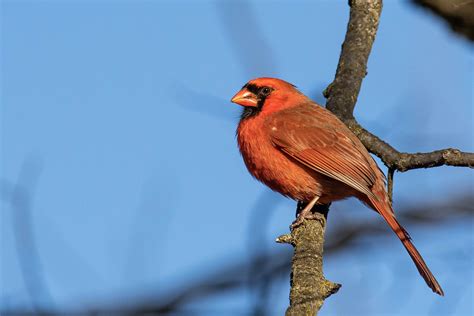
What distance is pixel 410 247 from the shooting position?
5934 mm

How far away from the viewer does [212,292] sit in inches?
284

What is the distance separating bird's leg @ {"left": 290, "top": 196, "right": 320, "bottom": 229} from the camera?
5500mm

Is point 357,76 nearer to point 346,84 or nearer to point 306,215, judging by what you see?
point 346,84

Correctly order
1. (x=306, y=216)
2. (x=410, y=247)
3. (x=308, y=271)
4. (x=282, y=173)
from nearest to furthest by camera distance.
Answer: (x=308, y=271), (x=306, y=216), (x=410, y=247), (x=282, y=173)

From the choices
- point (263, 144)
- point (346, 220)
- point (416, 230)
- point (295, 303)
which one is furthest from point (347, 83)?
point (295, 303)

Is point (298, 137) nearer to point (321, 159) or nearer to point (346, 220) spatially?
point (321, 159)

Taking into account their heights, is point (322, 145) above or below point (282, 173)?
above

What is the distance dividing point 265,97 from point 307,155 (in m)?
0.67

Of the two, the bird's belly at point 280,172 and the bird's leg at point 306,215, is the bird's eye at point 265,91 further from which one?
the bird's leg at point 306,215

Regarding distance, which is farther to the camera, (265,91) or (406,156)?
(265,91)

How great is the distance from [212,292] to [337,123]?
6.12ft

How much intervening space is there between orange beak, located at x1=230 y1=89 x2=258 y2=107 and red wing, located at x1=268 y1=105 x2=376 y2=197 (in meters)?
0.22

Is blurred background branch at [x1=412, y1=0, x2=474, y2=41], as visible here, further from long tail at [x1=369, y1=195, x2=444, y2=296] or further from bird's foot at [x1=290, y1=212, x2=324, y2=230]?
bird's foot at [x1=290, y1=212, x2=324, y2=230]

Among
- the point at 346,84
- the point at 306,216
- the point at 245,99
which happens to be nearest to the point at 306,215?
the point at 306,216
